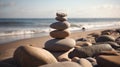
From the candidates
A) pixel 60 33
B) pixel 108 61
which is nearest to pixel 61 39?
pixel 60 33

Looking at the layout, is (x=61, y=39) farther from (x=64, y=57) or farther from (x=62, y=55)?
(x=64, y=57)

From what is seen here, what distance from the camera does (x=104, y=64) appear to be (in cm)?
589

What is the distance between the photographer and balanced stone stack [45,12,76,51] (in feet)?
29.2

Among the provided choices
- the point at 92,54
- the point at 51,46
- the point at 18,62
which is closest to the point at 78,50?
the point at 92,54

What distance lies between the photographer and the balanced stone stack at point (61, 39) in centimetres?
891

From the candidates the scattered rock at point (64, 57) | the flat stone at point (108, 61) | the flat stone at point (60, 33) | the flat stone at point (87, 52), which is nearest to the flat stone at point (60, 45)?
the scattered rock at point (64, 57)


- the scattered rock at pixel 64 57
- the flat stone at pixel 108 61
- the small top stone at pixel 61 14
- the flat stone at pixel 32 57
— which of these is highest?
the small top stone at pixel 61 14

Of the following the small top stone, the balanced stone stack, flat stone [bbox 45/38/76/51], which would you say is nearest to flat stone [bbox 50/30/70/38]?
the balanced stone stack

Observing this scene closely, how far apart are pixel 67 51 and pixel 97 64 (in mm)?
2847

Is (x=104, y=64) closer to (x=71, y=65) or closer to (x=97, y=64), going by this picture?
(x=97, y=64)

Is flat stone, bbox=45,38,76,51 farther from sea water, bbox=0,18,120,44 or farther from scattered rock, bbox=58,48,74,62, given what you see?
sea water, bbox=0,18,120,44

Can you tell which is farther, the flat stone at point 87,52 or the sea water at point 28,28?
the sea water at point 28,28

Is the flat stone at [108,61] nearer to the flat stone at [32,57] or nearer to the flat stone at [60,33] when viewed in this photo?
the flat stone at [32,57]

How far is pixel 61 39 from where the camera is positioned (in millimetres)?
9469
